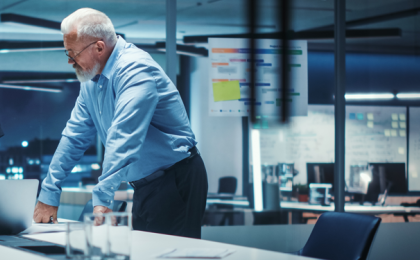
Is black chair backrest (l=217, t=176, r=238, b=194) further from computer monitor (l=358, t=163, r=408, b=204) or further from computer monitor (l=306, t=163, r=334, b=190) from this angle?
computer monitor (l=358, t=163, r=408, b=204)

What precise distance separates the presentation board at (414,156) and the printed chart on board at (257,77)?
114cm

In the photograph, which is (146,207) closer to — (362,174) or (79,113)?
(79,113)

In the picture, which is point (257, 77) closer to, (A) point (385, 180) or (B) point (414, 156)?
(A) point (385, 180)

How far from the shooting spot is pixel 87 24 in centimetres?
196

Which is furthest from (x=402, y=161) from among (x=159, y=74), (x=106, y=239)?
(x=106, y=239)

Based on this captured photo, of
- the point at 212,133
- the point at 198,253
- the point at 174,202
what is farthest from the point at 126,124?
the point at 212,133

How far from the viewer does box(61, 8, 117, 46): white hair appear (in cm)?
195

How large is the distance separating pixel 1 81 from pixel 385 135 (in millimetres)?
3500

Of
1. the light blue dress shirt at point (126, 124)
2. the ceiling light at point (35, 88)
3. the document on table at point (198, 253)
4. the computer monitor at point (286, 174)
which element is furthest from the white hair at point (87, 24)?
the computer monitor at point (286, 174)

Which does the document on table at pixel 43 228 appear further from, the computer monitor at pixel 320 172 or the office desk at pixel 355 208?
the computer monitor at pixel 320 172

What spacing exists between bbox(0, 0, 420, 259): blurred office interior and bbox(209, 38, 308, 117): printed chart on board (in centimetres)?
2

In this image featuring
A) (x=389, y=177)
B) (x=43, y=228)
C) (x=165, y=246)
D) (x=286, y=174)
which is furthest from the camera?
(x=389, y=177)

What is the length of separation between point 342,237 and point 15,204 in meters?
1.47

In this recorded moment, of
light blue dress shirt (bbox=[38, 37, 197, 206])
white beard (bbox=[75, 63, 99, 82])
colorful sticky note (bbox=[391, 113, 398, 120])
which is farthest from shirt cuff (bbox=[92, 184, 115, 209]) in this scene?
colorful sticky note (bbox=[391, 113, 398, 120])
